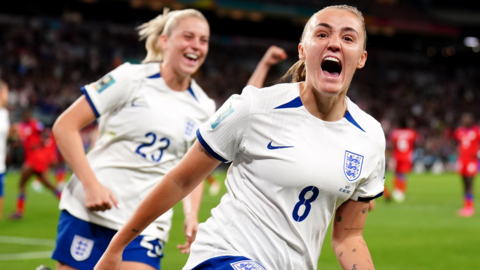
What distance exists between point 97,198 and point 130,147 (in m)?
0.48

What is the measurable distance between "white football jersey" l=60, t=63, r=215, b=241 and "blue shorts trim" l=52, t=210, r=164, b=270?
0.16 ft

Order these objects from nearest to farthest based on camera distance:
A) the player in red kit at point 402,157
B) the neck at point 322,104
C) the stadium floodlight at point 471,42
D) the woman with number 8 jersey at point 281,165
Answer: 1. the woman with number 8 jersey at point 281,165
2. the neck at point 322,104
3. the player in red kit at point 402,157
4. the stadium floodlight at point 471,42

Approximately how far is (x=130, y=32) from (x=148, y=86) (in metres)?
A: 29.2

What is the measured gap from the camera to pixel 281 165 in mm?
2354

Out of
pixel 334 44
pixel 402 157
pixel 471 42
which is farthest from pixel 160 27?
pixel 471 42

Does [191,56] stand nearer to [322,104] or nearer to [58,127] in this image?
[58,127]

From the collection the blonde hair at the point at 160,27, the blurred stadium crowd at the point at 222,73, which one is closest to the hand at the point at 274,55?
the blonde hair at the point at 160,27

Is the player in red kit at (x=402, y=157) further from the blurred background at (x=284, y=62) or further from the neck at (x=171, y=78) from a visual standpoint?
the neck at (x=171, y=78)

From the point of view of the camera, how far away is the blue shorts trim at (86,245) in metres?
3.50

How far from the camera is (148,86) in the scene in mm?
3750

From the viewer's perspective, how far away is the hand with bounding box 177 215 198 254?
353 cm

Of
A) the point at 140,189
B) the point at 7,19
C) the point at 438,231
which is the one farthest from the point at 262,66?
the point at 7,19

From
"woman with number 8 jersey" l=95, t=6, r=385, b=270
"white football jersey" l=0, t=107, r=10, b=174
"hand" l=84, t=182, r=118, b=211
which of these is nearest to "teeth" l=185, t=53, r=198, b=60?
"hand" l=84, t=182, r=118, b=211

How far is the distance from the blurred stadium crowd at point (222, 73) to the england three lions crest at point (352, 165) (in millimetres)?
15399
